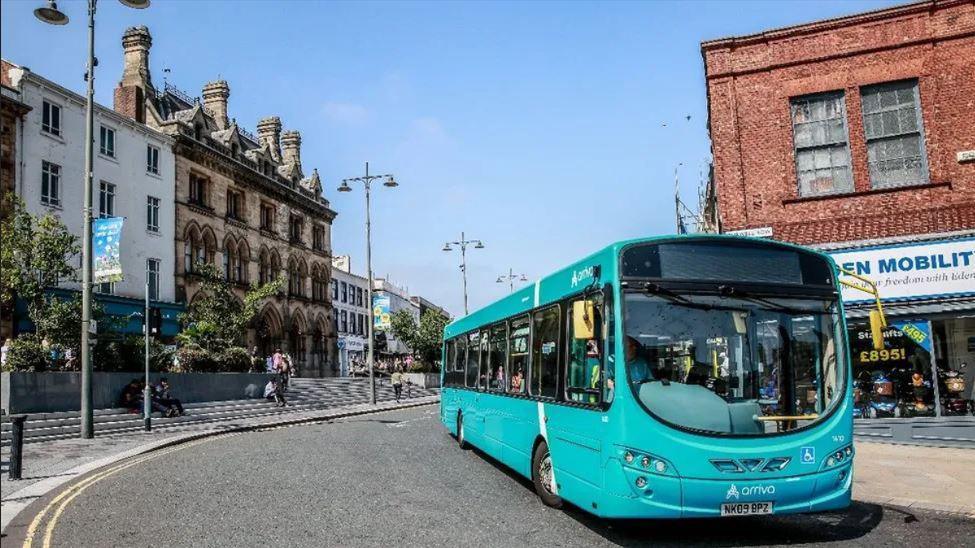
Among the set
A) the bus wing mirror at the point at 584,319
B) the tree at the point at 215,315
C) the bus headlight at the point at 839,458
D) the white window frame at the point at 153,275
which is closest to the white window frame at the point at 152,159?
the white window frame at the point at 153,275

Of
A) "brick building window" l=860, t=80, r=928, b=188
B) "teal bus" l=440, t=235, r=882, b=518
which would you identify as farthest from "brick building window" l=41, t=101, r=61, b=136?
"teal bus" l=440, t=235, r=882, b=518

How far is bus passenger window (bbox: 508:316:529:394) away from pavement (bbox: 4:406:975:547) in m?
1.37

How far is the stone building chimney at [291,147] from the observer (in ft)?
193

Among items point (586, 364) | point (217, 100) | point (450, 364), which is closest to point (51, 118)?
point (217, 100)

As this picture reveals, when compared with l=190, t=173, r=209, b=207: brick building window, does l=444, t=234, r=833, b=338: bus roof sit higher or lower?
lower

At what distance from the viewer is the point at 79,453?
51.4ft

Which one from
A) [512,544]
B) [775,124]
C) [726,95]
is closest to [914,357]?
[775,124]

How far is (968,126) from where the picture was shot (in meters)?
16.1

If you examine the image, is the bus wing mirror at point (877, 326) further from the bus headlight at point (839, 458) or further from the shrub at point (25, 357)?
the shrub at point (25, 357)

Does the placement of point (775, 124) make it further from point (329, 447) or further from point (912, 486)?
point (329, 447)

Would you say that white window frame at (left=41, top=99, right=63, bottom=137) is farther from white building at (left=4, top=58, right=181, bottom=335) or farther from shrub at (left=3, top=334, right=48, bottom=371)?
shrub at (left=3, top=334, right=48, bottom=371)

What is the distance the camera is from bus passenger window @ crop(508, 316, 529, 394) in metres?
10.1

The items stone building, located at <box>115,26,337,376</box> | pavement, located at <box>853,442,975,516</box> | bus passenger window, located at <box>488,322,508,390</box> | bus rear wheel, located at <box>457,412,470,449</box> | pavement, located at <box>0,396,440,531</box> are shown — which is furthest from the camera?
stone building, located at <box>115,26,337,376</box>

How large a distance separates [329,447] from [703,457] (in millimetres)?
10742
